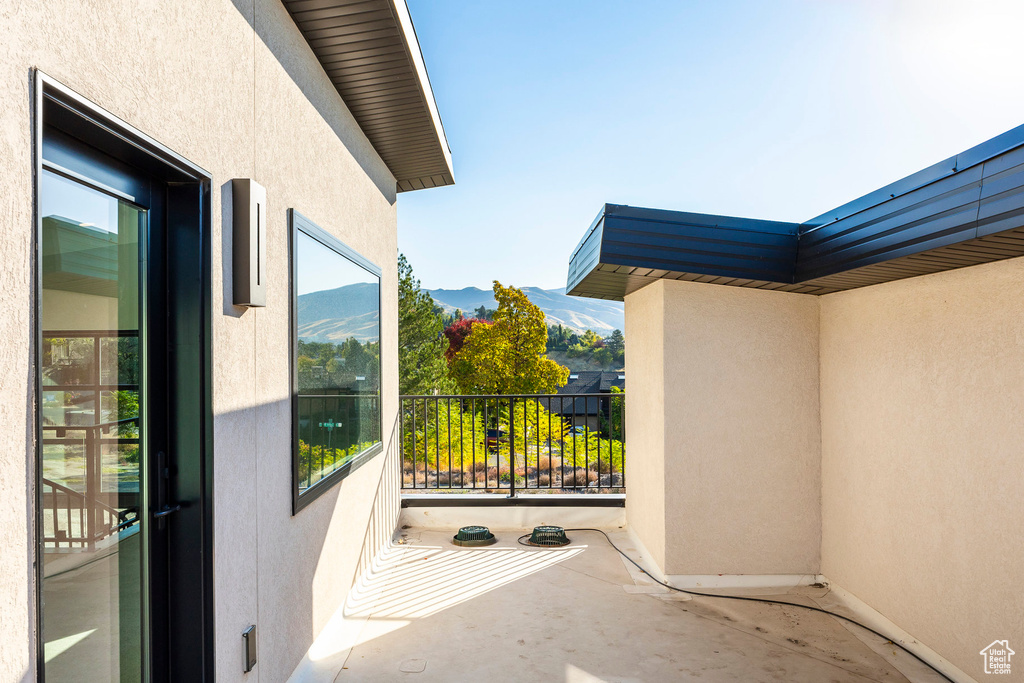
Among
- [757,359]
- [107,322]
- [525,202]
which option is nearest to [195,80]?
[107,322]

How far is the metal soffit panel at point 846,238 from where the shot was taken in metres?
2.02

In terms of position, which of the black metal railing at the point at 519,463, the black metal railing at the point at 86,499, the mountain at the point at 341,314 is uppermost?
the mountain at the point at 341,314

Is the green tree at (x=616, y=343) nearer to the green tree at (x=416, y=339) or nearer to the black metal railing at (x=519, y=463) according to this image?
the green tree at (x=416, y=339)

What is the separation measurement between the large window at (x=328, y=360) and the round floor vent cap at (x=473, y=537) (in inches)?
A: 51.6

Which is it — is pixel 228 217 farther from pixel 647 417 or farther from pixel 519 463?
pixel 519 463

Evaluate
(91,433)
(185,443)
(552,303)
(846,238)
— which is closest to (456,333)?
(846,238)

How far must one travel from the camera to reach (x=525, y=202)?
1716 inches

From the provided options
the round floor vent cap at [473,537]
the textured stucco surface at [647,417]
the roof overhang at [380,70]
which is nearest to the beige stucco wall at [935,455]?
the textured stucco surface at [647,417]

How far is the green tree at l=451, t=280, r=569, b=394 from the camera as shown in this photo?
1827 cm

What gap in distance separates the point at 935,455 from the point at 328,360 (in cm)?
300

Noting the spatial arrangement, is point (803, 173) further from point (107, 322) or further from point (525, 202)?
point (525, 202)

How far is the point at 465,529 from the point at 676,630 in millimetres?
2142

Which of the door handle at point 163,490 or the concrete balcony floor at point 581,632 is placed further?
the concrete balcony floor at point 581,632

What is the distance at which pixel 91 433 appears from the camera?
137 centimetres
